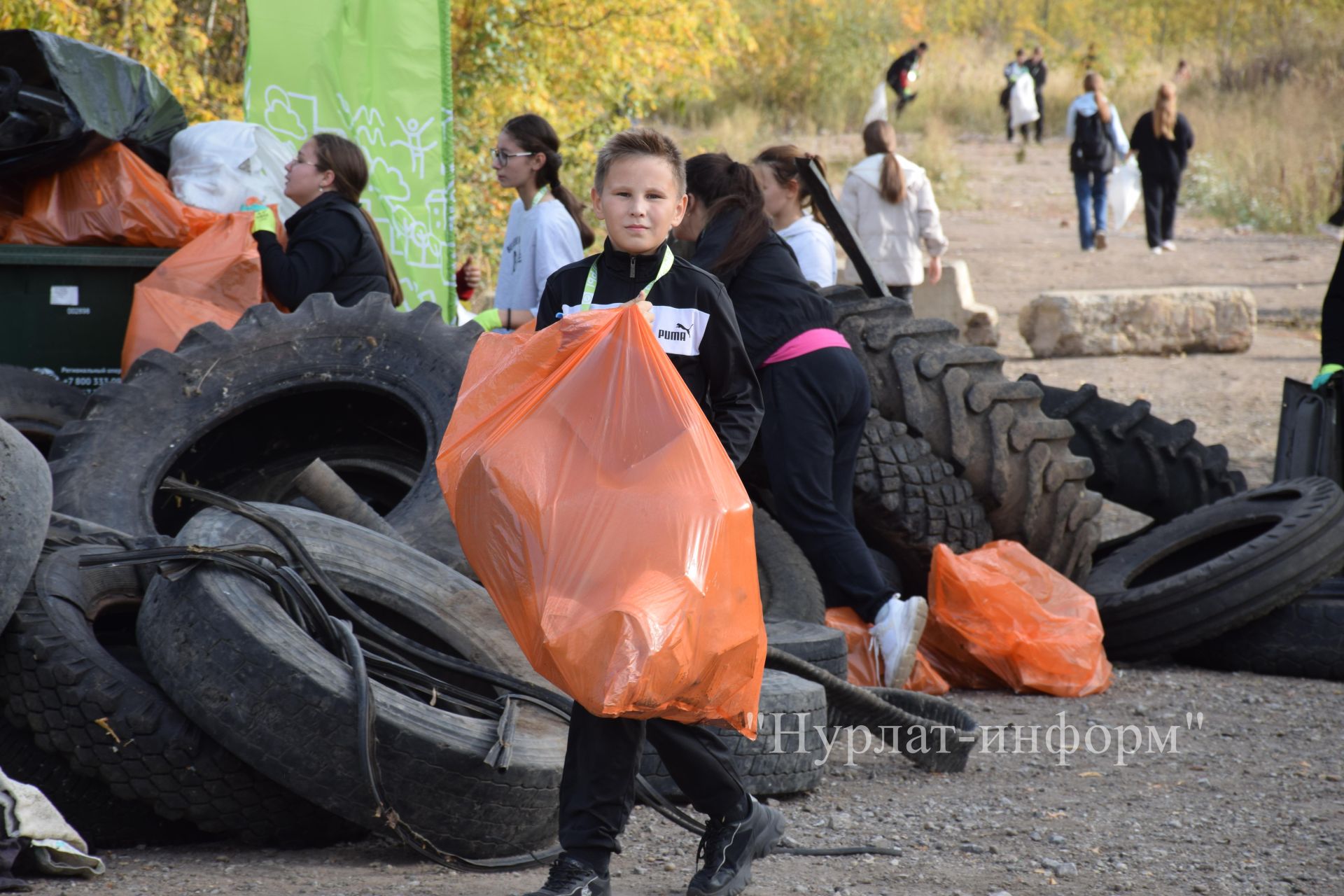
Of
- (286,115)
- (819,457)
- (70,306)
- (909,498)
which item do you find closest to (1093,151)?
(286,115)

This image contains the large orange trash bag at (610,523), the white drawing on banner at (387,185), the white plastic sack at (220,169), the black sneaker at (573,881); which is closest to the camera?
the large orange trash bag at (610,523)

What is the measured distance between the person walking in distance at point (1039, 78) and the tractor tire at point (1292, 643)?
25611 millimetres

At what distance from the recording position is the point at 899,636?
4.76 m

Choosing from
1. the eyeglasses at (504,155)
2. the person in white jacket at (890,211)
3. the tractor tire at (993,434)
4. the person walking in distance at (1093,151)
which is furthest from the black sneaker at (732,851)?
the person walking in distance at (1093,151)

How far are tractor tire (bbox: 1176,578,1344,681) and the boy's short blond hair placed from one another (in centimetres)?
343

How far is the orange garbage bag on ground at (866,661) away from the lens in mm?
4863

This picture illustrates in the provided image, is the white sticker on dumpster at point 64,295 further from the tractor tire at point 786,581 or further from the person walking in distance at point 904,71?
the person walking in distance at point 904,71

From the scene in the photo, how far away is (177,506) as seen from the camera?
5094 mm

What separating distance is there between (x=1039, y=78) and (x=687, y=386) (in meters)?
29.5

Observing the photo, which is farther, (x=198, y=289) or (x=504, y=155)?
(x=504, y=155)

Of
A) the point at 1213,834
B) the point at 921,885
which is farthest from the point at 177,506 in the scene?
the point at 1213,834

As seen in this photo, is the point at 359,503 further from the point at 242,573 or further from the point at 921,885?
the point at 921,885

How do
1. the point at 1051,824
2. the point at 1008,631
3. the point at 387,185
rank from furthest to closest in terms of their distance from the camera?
the point at 387,185 < the point at 1008,631 < the point at 1051,824

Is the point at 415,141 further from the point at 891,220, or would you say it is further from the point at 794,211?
the point at 891,220
